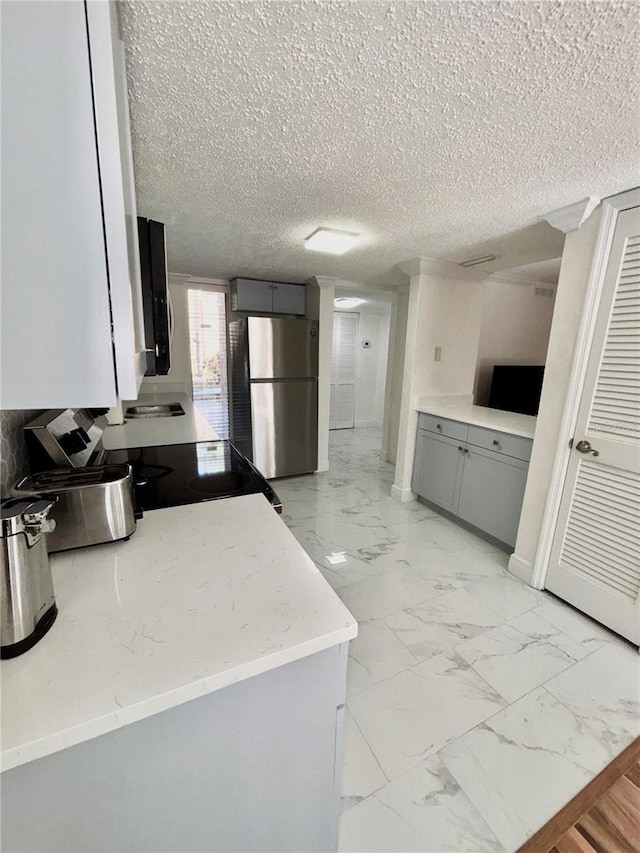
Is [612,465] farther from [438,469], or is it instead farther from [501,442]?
[438,469]

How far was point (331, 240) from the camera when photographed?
7.25 feet

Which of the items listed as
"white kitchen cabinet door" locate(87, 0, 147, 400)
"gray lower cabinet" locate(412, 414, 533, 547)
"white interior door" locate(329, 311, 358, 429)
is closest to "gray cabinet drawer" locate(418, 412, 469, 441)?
"gray lower cabinet" locate(412, 414, 533, 547)

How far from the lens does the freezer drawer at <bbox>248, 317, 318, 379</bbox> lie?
11.2 feet

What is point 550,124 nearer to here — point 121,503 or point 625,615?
point 121,503

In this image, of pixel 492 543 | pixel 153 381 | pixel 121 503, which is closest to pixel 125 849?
pixel 121 503

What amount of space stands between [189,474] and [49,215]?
3.66 feet

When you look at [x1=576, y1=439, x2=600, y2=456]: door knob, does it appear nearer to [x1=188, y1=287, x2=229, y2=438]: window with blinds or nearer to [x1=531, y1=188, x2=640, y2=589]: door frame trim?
[x1=531, y1=188, x2=640, y2=589]: door frame trim

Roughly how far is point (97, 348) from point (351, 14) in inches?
35.6

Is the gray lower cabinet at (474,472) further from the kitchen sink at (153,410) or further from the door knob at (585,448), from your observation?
the kitchen sink at (153,410)

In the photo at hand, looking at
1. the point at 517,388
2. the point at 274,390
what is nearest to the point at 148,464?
the point at 274,390

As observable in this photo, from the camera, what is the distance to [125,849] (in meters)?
0.62

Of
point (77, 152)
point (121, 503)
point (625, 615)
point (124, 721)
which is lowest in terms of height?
point (625, 615)

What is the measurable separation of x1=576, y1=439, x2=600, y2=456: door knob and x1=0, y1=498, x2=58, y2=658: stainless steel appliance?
221 centimetres

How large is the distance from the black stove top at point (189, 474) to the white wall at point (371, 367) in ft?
15.2
